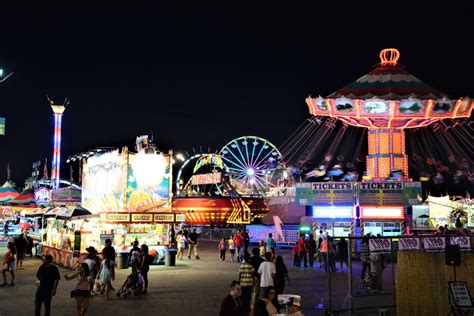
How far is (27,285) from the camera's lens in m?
18.3

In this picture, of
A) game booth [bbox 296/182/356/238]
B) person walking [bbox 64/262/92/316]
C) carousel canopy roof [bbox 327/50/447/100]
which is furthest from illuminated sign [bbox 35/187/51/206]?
person walking [bbox 64/262/92/316]

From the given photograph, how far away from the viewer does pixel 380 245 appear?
496 inches

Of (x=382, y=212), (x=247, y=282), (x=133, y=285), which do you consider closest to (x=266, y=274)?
(x=247, y=282)

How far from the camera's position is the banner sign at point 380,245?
1245 cm

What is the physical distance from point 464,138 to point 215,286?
37.1m

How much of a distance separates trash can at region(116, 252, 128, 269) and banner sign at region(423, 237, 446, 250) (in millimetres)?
14289

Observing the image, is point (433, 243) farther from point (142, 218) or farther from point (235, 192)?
point (235, 192)

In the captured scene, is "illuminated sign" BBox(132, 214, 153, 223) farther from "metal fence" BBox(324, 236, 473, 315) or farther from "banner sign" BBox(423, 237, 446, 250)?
"banner sign" BBox(423, 237, 446, 250)

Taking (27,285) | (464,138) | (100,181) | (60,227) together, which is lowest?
(27,285)

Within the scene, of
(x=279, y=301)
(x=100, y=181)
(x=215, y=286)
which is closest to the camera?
(x=279, y=301)

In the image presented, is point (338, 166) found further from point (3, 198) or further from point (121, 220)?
point (3, 198)

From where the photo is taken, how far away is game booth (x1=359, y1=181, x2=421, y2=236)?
36094 millimetres

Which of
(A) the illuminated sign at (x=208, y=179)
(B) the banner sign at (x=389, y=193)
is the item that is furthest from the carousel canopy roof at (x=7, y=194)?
(B) the banner sign at (x=389, y=193)

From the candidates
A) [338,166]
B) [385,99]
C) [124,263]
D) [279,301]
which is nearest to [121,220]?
[124,263]
